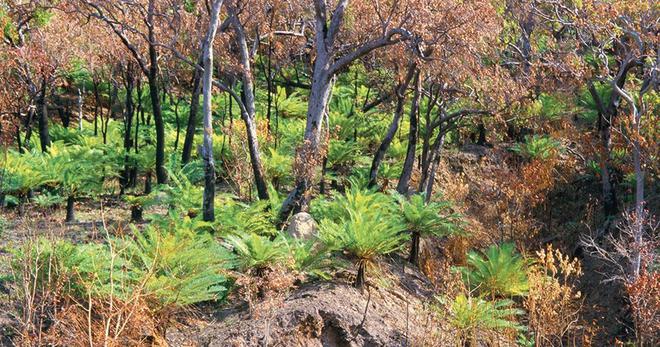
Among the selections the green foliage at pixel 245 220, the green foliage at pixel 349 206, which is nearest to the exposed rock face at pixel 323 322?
the green foliage at pixel 349 206

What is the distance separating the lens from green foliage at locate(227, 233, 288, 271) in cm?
944

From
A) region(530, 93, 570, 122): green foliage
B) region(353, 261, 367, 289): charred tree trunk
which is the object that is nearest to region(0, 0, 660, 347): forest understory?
region(353, 261, 367, 289): charred tree trunk

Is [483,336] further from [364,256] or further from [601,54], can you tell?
[601,54]

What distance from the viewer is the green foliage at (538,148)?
738 inches

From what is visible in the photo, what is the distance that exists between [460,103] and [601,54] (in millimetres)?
5072

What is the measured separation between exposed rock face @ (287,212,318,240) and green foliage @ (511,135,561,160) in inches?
350

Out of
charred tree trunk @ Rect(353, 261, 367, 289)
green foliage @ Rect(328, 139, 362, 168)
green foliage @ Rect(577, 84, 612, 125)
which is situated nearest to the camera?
charred tree trunk @ Rect(353, 261, 367, 289)

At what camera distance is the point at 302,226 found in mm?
11383

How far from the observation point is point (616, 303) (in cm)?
1348

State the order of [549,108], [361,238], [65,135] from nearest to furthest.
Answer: [361,238]
[65,135]
[549,108]

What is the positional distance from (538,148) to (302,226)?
31.8 ft

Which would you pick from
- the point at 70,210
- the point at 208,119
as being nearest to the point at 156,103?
the point at 70,210

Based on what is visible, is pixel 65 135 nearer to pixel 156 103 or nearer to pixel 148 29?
pixel 156 103

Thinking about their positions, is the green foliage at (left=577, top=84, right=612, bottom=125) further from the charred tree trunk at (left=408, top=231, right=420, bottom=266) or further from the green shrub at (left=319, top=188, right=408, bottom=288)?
the green shrub at (left=319, top=188, right=408, bottom=288)
